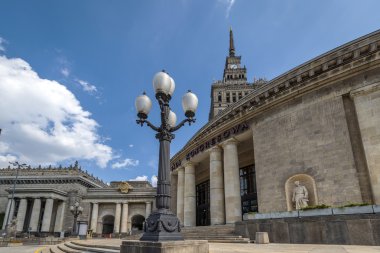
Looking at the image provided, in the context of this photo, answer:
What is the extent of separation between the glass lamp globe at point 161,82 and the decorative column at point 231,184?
13.2 m

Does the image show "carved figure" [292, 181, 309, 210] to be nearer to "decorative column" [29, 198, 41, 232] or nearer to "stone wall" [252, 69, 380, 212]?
"stone wall" [252, 69, 380, 212]

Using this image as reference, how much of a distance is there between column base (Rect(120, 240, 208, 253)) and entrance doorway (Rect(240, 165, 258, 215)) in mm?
16561

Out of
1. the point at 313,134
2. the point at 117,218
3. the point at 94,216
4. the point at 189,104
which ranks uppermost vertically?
the point at 313,134

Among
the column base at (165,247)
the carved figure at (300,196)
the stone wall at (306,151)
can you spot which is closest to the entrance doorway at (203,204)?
the stone wall at (306,151)

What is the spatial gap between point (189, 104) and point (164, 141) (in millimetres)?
1561

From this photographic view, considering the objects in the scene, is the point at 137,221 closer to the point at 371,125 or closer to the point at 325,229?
the point at 325,229

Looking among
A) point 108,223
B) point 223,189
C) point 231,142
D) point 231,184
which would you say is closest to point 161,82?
point 231,184

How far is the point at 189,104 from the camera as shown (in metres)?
8.41

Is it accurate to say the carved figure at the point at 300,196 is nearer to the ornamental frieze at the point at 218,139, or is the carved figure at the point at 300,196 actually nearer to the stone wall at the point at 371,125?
the stone wall at the point at 371,125

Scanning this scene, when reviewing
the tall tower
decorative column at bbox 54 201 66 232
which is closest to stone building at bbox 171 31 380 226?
the tall tower

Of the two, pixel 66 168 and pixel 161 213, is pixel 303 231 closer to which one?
pixel 161 213

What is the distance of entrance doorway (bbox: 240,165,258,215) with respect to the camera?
22.3 metres

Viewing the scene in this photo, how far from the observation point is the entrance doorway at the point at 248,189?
22.3 m

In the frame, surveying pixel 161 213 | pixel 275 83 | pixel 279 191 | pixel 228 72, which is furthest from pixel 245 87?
pixel 161 213
